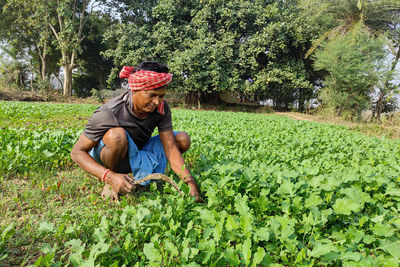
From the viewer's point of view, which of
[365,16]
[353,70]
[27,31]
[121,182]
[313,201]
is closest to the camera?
[313,201]

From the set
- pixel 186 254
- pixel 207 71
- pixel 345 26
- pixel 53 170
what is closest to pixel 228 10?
pixel 207 71

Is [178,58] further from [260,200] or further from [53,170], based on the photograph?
[260,200]

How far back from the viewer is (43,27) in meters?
20.5

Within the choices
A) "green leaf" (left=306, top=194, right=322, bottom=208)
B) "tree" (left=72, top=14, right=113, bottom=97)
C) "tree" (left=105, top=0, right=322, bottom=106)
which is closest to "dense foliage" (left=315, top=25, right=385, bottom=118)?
"tree" (left=105, top=0, right=322, bottom=106)

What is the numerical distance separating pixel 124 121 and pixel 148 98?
42 centimetres

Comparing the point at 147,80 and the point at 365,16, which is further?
the point at 365,16

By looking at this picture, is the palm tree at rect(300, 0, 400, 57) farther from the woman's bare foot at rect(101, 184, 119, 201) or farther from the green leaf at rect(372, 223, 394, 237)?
the woman's bare foot at rect(101, 184, 119, 201)

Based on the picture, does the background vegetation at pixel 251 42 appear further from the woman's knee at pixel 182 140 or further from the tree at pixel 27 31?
the woman's knee at pixel 182 140

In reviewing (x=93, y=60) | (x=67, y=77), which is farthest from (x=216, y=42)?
(x=93, y=60)

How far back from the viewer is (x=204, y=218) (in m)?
1.73

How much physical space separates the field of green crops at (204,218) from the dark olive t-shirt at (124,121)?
617mm

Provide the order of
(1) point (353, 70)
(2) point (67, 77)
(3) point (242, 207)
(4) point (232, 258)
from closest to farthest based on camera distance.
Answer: (4) point (232, 258) → (3) point (242, 207) → (1) point (353, 70) → (2) point (67, 77)

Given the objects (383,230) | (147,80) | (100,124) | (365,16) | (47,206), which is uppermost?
(365,16)

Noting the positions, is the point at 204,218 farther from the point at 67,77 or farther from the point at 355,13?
the point at 67,77
